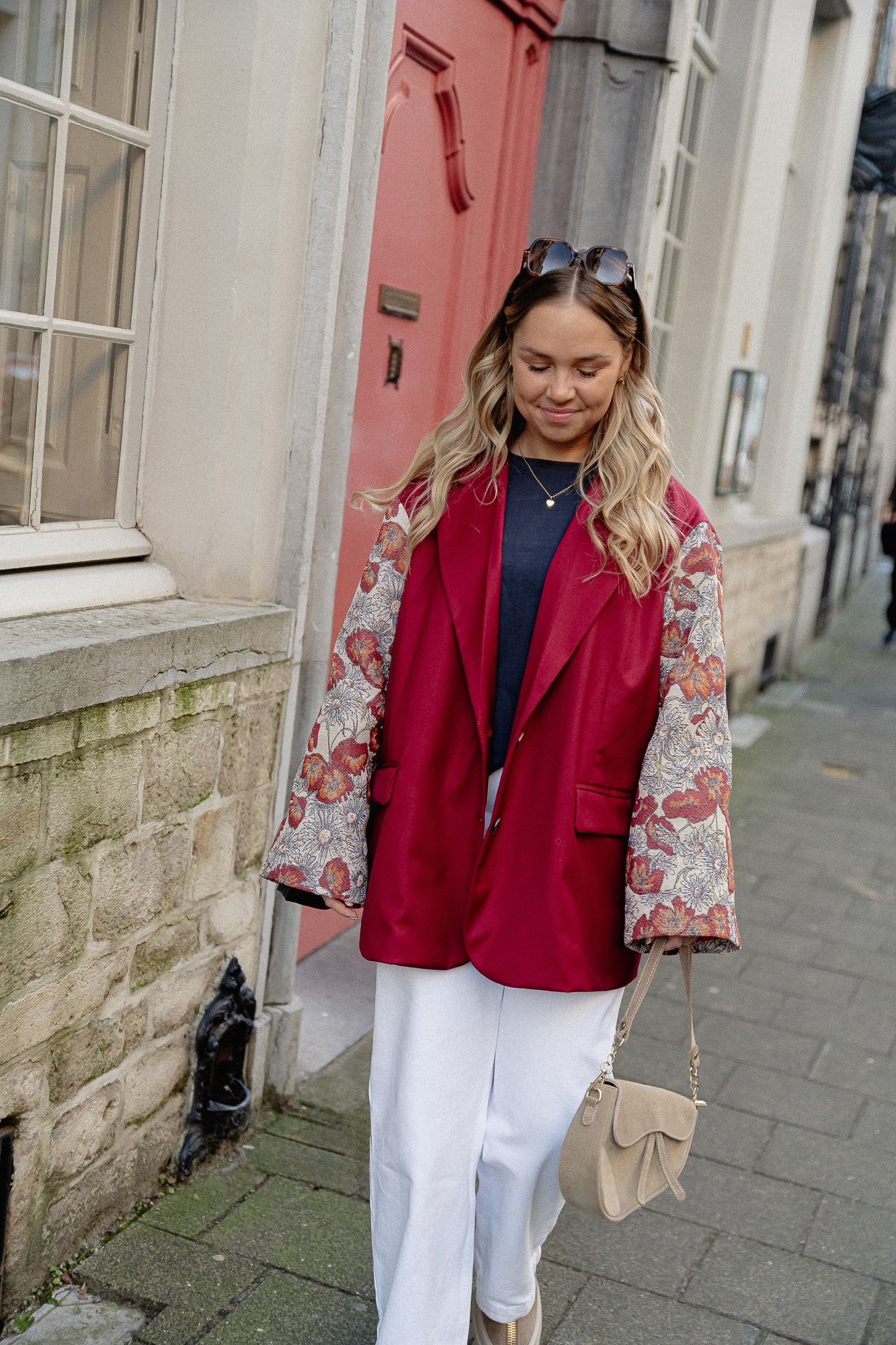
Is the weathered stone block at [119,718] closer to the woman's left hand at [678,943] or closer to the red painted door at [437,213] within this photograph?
the woman's left hand at [678,943]

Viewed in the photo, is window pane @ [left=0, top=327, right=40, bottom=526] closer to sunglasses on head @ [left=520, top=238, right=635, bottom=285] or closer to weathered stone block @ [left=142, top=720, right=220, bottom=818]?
weathered stone block @ [left=142, top=720, right=220, bottom=818]

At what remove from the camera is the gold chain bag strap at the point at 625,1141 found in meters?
2.09

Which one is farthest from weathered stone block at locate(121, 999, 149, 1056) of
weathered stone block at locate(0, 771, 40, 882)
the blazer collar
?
the blazer collar

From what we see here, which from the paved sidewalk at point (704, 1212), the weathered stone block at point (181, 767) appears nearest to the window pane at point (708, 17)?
the paved sidewalk at point (704, 1212)

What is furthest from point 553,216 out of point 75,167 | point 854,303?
point 854,303

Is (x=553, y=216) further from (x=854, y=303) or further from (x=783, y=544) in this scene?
(x=854, y=303)

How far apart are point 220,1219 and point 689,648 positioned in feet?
5.47

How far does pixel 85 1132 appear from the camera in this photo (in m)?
2.67

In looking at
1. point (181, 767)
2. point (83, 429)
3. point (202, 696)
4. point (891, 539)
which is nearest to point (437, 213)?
point (83, 429)

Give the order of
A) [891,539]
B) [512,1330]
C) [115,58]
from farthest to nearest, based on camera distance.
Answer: [891,539] < [115,58] < [512,1330]

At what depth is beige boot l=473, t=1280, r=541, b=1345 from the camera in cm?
241

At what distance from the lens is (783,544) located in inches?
406

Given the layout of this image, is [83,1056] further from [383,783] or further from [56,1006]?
[383,783]

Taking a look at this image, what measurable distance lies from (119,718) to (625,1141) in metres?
1.16
